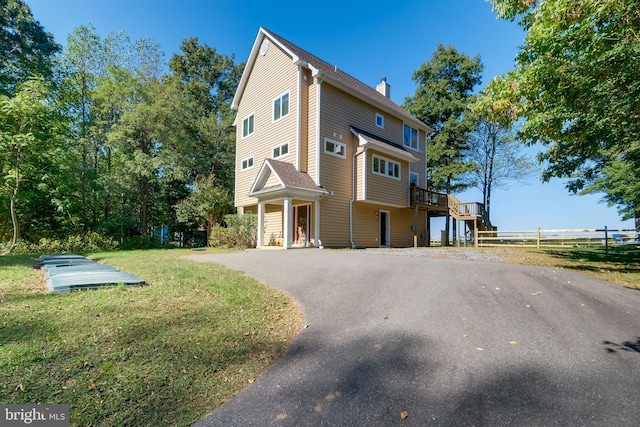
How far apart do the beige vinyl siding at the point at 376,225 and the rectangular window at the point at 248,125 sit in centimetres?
822

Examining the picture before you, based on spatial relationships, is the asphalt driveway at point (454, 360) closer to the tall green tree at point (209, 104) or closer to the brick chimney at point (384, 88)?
the tall green tree at point (209, 104)

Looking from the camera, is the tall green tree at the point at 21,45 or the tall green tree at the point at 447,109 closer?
the tall green tree at the point at 21,45

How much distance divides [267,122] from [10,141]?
10697 mm

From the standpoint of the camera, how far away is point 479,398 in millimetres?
2543

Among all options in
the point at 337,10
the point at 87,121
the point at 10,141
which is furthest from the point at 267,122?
the point at 87,121

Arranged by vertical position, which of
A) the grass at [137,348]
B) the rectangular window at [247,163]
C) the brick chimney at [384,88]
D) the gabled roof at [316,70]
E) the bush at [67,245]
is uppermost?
the brick chimney at [384,88]

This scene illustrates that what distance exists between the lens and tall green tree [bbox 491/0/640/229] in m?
6.18

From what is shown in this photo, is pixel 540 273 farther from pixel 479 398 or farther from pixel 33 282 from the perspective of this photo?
pixel 33 282

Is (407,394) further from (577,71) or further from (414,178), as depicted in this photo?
(414,178)

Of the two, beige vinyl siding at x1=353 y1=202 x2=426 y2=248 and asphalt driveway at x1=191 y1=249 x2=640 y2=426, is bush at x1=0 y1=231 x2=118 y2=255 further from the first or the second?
asphalt driveway at x1=191 y1=249 x2=640 y2=426

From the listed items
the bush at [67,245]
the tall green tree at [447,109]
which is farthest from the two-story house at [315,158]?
the tall green tree at [447,109]

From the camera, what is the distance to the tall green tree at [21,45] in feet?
53.0

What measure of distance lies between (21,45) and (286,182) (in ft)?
58.7

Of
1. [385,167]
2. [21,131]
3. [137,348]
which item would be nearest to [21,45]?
[21,131]
